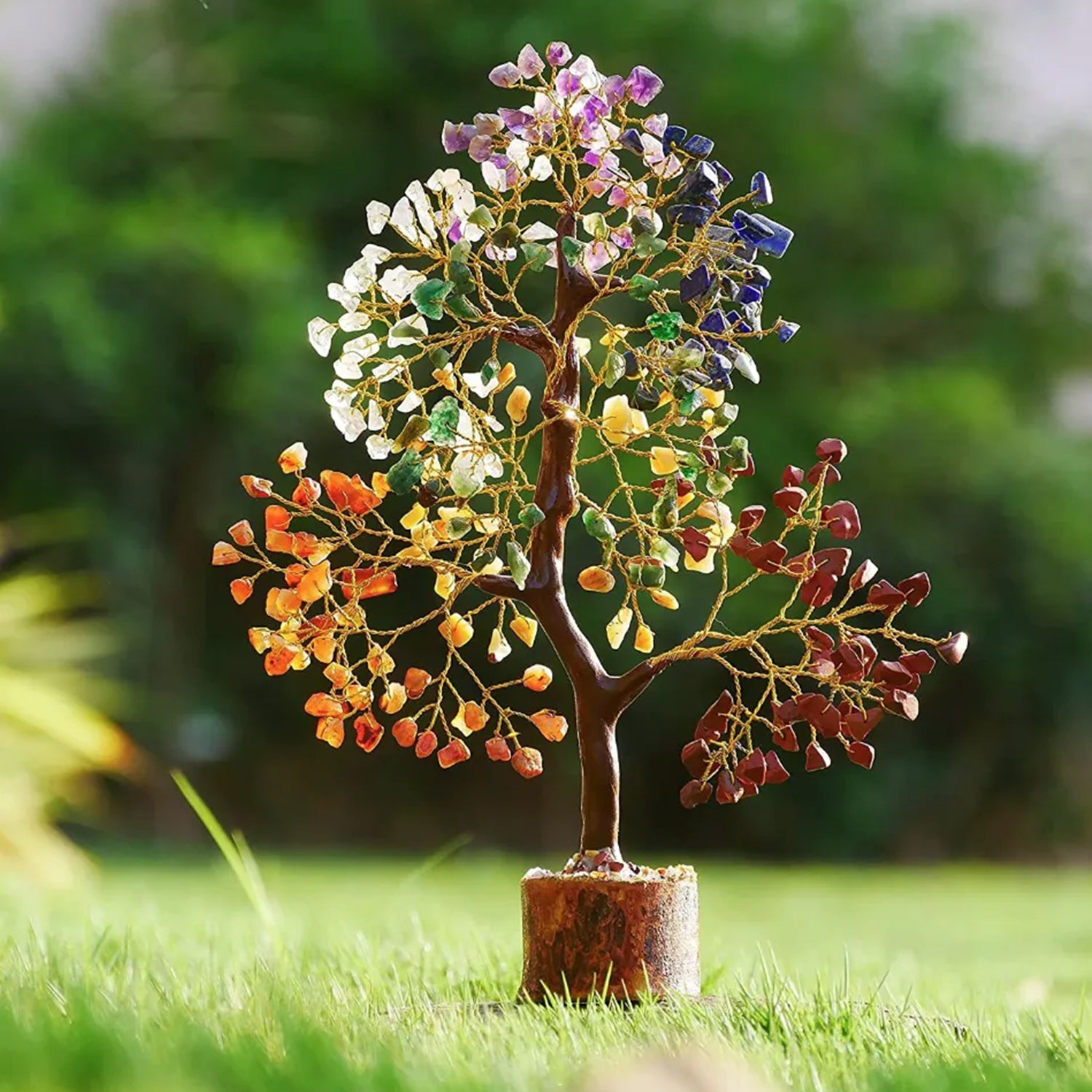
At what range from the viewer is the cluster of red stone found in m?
1.48

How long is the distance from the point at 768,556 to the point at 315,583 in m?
0.49

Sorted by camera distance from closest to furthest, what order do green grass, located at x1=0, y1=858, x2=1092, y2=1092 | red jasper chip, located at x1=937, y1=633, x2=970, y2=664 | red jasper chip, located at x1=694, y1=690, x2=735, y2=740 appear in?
green grass, located at x1=0, y1=858, x2=1092, y2=1092 → red jasper chip, located at x1=937, y1=633, x2=970, y2=664 → red jasper chip, located at x1=694, y1=690, x2=735, y2=740

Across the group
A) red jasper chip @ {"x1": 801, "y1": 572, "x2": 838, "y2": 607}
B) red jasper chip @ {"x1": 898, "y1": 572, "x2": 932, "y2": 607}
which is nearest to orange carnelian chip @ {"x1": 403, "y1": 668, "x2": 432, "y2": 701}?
red jasper chip @ {"x1": 801, "y1": 572, "x2": 838, "y2": 607}

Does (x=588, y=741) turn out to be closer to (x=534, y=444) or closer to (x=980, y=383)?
(x=534, y=444)

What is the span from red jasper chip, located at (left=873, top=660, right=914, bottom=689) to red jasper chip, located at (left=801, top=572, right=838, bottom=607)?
0.09 m

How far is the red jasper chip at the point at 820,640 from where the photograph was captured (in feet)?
4.96

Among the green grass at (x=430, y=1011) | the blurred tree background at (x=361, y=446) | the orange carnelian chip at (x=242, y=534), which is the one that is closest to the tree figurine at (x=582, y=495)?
the orange carnelian chip at (x=242, y=534)

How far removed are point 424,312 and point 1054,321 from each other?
18.2 ft

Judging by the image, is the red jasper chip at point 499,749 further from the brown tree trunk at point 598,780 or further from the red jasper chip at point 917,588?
the red jasper chip at point 917,588

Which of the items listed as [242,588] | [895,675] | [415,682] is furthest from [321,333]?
[895,675]

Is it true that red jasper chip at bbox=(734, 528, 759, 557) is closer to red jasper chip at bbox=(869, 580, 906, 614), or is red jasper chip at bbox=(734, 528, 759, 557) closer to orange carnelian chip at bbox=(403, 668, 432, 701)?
red jasper chip at bbox=(869, 580, 906, 614)

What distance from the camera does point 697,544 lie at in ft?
5.00

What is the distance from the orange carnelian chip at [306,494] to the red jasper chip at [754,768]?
547 mm

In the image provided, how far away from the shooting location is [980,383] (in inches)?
222
